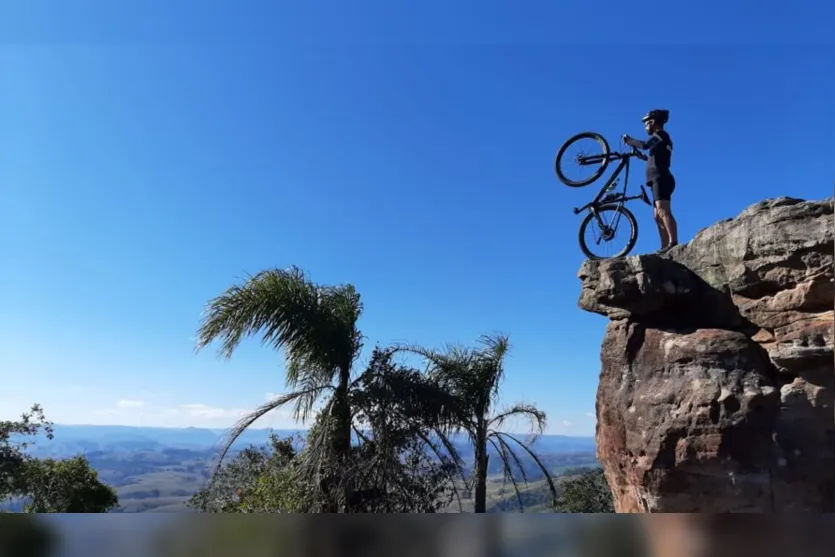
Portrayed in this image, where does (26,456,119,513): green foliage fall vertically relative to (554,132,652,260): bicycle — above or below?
below

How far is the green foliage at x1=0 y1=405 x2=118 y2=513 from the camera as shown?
46.5 feet

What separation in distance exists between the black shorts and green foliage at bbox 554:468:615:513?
49.8 ft

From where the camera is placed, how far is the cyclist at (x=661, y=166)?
862cm

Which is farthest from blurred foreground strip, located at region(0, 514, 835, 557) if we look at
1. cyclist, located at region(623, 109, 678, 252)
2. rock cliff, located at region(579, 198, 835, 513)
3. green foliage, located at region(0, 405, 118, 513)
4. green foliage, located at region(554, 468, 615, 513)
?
green foliage, located at region(554, 468, 615, 513)

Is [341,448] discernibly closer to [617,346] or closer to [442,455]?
[442,455]

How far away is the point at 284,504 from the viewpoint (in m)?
→ 9.67

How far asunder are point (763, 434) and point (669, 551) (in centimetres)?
486

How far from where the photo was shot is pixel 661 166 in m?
8.64

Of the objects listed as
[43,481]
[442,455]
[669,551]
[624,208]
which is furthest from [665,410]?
[43,481]

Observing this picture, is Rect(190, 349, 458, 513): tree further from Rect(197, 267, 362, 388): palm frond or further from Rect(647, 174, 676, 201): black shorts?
Rect(647, 174, 676, 201): black shorts

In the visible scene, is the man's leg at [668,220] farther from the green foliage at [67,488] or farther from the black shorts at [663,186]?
the green foliage at [67,488]

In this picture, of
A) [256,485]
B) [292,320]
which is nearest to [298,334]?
[292,320]

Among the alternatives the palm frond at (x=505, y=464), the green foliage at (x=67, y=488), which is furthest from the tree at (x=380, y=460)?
the green foliage at (x=67, y=488)

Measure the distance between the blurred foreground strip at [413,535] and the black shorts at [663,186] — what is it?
680 cm
